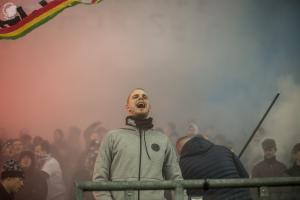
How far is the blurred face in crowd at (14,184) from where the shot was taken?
13.0 feet

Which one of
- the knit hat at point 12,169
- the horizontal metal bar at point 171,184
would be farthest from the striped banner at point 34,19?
the horizontal metal bar at point 171,184

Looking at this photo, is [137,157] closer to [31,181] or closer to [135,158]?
[135,158]

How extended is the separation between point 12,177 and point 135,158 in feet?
3.72

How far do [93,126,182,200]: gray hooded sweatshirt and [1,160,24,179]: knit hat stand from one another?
92cm

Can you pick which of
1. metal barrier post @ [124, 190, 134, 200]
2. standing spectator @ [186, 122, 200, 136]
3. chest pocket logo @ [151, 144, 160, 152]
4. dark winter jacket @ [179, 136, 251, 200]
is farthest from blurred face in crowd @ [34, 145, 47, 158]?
metal barrier post @ [124, 190, 134, 200]

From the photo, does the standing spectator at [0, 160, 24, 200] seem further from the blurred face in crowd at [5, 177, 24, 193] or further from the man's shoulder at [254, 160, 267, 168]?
the man's shoulder at [254, 160, 267, 168]

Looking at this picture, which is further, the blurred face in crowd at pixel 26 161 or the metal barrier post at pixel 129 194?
the blurred face in crowd at pixel 26 161

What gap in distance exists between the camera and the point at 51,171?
413 cm

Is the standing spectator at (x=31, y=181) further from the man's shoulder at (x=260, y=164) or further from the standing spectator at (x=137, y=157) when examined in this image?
the man's shoulder at (x=260, y=164)

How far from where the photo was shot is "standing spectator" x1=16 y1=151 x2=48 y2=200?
404 cm

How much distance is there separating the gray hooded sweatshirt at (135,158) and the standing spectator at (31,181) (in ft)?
2.80

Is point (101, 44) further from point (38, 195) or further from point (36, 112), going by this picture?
point (38, 195)

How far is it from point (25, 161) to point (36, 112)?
1.31 ft

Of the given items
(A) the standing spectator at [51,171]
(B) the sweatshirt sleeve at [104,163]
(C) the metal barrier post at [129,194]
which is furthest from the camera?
(A) the standing spectator at [51,171]
